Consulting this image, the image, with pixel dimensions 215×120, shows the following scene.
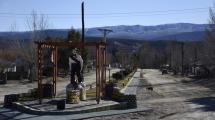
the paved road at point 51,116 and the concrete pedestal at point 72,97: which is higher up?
the concrete pedestal at point 72,97

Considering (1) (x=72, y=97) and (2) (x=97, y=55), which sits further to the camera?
(2) (x=97, y=55)

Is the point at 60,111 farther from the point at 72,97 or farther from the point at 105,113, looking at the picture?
the point at 72,97

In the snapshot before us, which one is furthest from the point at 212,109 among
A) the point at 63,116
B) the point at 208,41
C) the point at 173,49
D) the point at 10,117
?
the point at 173,49

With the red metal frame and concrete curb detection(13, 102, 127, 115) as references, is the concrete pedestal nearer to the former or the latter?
the red metal frame

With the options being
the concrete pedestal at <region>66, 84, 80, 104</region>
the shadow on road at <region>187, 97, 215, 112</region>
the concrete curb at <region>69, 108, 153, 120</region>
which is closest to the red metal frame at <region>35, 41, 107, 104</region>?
the concrete pedestal at <region>66, 84, 80, 104</region>

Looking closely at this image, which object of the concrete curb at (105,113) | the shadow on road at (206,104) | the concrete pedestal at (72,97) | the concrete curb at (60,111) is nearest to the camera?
the concrete curb at (105,113)

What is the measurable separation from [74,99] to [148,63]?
177 metres

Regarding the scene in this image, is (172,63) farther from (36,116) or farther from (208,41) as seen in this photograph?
(36,116)

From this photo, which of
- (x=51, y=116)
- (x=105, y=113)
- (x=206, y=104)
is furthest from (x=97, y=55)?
(x=206, y=104)

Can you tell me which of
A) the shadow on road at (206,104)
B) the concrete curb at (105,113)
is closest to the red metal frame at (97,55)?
the concrete curb at (105,113)

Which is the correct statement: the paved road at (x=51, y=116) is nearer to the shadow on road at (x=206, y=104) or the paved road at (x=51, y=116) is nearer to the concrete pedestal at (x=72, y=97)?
the concrete pedestal at (x=72, y=97)

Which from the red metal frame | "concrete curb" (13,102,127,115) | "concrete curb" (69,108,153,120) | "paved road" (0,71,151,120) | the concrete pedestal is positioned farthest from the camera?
the red metal frame

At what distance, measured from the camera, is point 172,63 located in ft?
543

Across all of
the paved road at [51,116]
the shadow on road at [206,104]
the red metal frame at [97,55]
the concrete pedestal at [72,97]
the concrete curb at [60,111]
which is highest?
the red metal frame at [97,55]
